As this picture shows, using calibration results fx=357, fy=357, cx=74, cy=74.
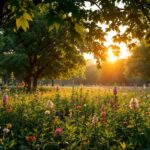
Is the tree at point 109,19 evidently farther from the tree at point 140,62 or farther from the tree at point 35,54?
the tree at point 140,62

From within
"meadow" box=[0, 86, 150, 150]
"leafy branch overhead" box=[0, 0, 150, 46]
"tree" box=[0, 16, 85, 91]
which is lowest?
"meadow" box=[0, 86, 150, 150]

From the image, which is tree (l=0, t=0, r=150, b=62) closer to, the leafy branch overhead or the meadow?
the leafy branch overhead

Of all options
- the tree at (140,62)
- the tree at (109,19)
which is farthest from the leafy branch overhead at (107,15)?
the tree at (140,62)

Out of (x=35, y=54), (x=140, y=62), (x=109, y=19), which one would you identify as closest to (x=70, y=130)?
(x=109, y=19)

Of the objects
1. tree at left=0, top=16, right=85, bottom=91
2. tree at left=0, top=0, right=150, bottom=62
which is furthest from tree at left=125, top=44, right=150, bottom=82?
tree at left=0, top=0, right=150, bottom=62

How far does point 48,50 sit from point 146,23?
93.6 feet

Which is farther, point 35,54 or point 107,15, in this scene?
point 35,54

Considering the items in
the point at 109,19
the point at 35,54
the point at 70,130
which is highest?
the point at 35,54

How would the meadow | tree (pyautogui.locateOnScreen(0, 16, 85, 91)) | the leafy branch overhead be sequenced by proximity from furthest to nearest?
tree (pyautogui.locateOnScreen(0, 16, 85, 91)) < the meadow < the leafy branch overhead

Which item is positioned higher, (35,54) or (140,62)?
(140,62)

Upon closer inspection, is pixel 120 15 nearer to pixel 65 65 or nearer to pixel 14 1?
pixel 14 1

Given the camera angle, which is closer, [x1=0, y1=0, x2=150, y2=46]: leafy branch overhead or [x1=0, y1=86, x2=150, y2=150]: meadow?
[x1=0, y1=0, x2=150, y2=46]: leafy branch overhead

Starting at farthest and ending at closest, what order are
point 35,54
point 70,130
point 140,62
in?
point 140,62 → point 35,54 → point 70,130

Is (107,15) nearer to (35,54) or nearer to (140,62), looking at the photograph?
(35,54)
